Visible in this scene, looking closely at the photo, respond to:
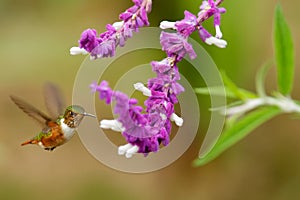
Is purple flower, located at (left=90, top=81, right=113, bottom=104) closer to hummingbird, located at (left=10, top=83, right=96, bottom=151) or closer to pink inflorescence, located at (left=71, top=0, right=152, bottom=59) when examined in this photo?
pink inflorescence, located at (left=71, top=0, right=152, bottom=59)

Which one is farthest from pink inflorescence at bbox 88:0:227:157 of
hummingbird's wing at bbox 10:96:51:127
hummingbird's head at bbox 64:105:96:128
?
hummingbird's wing at bbox 10:96:51:127

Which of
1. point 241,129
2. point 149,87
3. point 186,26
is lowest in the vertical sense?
point 241,129

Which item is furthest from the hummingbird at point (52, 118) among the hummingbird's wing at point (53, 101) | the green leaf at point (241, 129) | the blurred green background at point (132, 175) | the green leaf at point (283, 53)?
the blurred green background at point (132, 175)

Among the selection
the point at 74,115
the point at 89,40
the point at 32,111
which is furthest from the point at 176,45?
the point at 32,111

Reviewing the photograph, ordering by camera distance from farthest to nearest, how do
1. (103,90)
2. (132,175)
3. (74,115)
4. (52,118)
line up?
1. (132,175)
2. (52,118)
3. (74,115)
4. (103,90)

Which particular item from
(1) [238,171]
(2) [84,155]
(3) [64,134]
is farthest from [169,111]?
(2) [84,155]

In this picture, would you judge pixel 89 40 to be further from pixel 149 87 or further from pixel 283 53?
pixel 283 53
